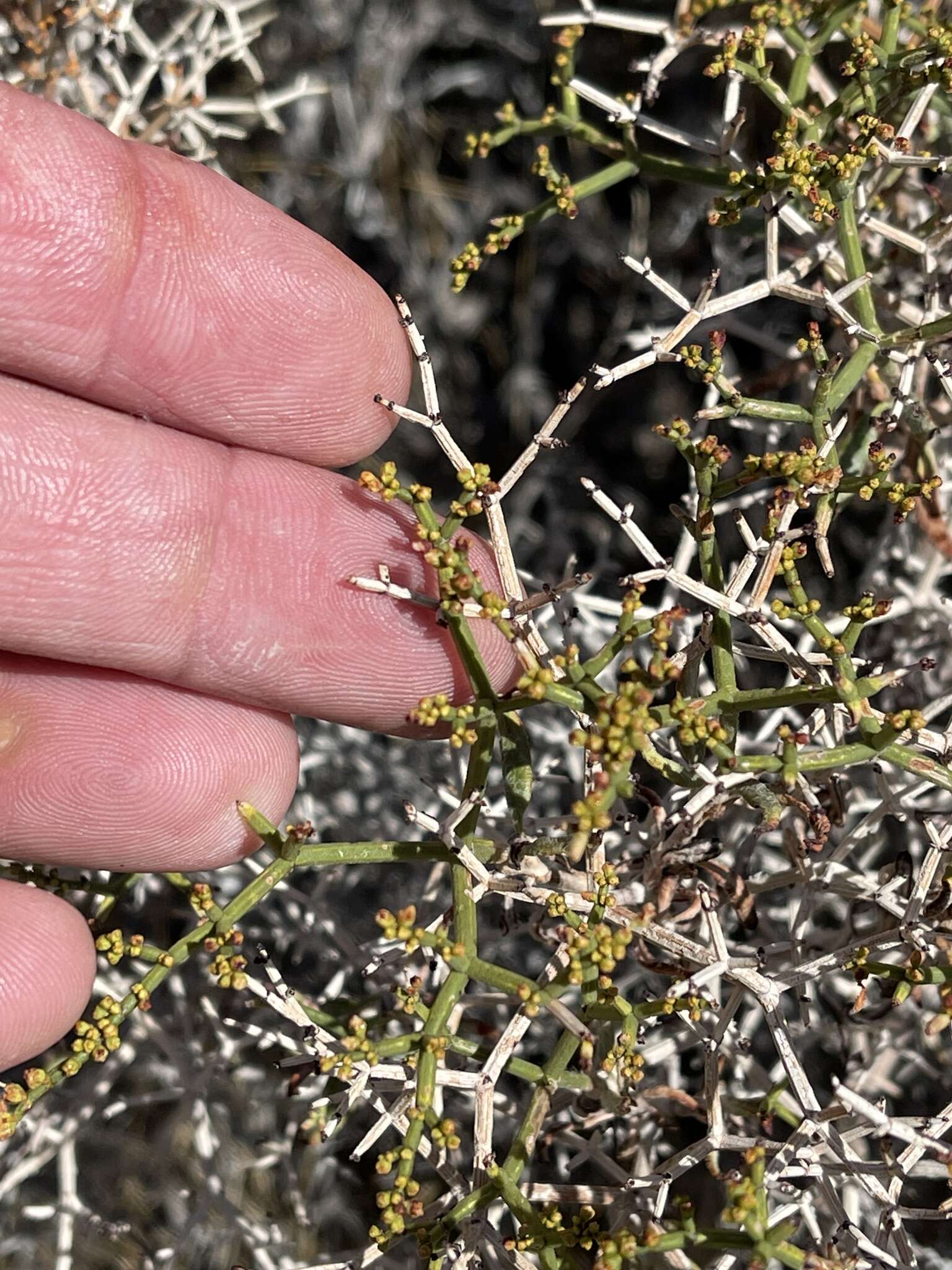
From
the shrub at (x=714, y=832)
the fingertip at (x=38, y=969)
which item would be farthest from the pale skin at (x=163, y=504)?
the shrub at (x=714, y=832)

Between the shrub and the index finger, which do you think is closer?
the shrub

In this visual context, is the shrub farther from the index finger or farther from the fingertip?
the index finger

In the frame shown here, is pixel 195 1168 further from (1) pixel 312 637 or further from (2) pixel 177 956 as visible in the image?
(1) pixel 312 637

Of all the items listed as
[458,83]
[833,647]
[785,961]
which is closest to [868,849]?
[785,961]

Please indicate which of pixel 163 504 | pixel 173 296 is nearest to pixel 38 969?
pixel 163 504

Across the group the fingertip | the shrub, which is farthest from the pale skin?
the shrub

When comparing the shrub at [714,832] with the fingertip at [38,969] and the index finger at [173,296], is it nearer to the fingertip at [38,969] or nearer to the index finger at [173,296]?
the fingertip at [38,969]

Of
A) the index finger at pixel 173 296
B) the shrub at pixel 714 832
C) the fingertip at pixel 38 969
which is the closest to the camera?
the shrub at pixel 714 832

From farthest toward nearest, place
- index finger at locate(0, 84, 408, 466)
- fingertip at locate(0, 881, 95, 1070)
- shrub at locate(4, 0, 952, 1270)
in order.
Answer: fingertip at locate(0, 881, 95, 1070), index finger at locate(0, 84, 408, 466), shrub at locate(4, 0, 952, 1270)

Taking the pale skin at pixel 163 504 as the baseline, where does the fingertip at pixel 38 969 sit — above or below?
below
